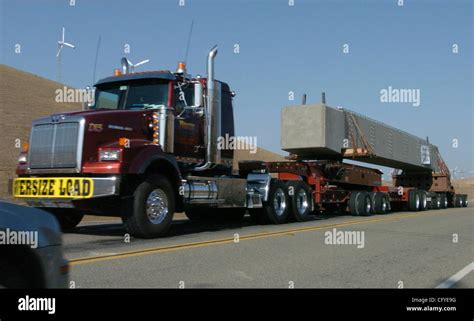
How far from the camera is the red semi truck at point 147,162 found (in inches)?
368

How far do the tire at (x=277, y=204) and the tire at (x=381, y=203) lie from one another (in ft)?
23.2

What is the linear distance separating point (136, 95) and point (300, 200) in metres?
6.59

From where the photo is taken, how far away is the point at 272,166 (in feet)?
53.9

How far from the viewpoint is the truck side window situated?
1093 centimetres

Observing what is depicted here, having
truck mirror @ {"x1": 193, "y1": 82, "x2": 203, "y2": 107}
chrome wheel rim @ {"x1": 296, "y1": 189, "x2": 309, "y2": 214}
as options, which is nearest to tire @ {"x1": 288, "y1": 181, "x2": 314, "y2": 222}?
chrome wheel rim @ {"x1": 296, "y1": 189, "x2": 309, "y2": 214}

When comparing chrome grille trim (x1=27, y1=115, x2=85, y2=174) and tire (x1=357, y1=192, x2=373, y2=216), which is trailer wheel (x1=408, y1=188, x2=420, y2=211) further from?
chrome grille trim (x1=27, y1=115, x2=85, y2=174)

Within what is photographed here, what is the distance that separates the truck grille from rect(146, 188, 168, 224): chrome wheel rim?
59.5 inches
